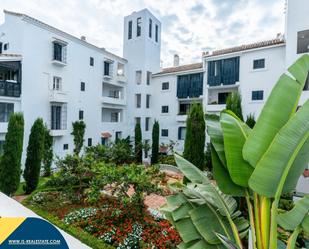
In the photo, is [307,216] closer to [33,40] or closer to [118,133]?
[33,40]

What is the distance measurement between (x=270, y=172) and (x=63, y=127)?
21.5 metres

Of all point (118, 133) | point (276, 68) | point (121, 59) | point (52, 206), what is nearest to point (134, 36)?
point (121, 59)

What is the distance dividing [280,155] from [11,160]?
13.0 meters

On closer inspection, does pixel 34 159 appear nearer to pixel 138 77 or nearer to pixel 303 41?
pixel 303 41

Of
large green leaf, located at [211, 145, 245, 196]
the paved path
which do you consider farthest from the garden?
the paved path

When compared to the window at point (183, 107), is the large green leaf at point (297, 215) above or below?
below

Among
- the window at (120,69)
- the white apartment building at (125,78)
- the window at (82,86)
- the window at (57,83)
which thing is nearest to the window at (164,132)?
the white apartment building at (125,78)

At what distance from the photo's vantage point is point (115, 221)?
791 cm

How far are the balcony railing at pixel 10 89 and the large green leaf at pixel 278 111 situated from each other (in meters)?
19.5

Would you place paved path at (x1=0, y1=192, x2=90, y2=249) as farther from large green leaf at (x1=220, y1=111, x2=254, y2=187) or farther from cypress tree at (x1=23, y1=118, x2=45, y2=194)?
cypress tree at (x1=23, y1=118, x2=45, y2=194)

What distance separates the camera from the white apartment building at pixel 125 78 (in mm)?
18141

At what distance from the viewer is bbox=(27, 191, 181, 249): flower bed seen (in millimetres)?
6629

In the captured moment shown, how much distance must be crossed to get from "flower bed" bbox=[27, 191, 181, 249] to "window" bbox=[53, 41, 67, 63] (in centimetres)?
1465

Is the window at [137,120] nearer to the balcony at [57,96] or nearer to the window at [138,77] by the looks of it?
the window at [138,77]
